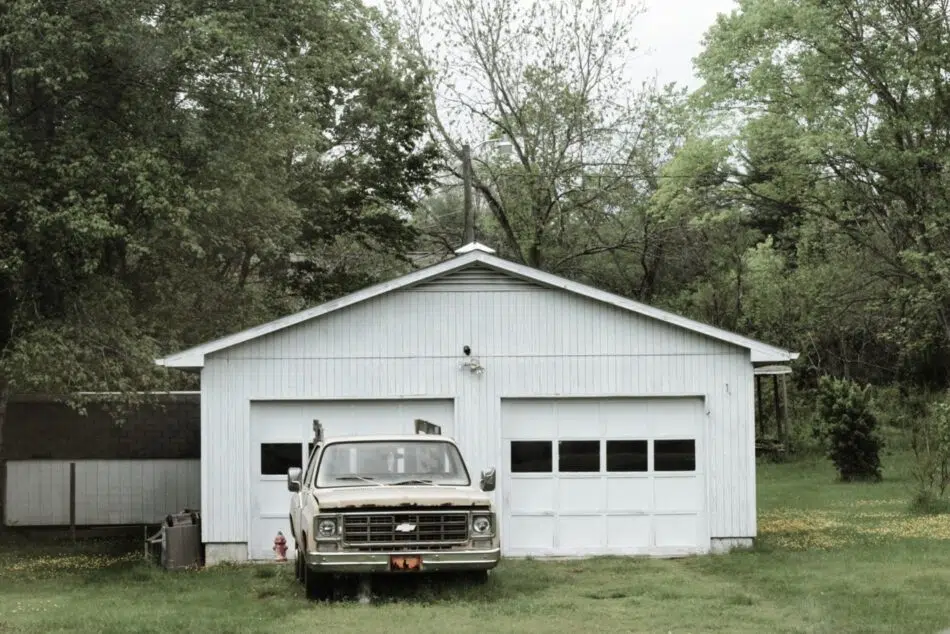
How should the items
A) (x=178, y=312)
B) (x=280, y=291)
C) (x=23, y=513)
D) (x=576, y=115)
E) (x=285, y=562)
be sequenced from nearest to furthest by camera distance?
(x=285, y=562) → (x=23, y=513) → (x=178, y=312) → (x=280, y=291) → (x=576, y=115)

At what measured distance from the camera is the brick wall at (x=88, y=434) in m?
23.4

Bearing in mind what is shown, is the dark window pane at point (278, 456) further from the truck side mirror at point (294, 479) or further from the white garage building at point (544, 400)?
the truck side mirror at point (294, 479)

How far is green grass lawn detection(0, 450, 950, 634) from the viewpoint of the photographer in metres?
12.9

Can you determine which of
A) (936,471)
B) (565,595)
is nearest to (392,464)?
(565,595)

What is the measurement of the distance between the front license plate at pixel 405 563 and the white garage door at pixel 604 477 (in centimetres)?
A: 539

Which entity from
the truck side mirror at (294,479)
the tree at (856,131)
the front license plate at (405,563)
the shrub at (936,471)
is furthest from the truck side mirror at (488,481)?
the tree at (856,131)

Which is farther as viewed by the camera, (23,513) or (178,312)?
(178,312)

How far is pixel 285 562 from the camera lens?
1873 cm

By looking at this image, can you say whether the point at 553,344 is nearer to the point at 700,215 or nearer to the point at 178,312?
→ the point at 178,312

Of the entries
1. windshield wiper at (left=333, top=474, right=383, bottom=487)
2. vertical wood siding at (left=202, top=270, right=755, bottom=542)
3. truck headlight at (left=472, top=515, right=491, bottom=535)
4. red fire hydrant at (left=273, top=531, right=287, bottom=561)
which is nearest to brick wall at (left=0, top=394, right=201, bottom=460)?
vertical wood siding at (left=202, top=270, right=755, bottom=542)

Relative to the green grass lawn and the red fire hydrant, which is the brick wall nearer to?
the green grass lawn

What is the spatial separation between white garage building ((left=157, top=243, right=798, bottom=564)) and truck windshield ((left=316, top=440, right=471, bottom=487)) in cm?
382

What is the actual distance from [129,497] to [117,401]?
1.98 m

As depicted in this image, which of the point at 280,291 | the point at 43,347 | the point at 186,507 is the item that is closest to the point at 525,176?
the point at 280,291
